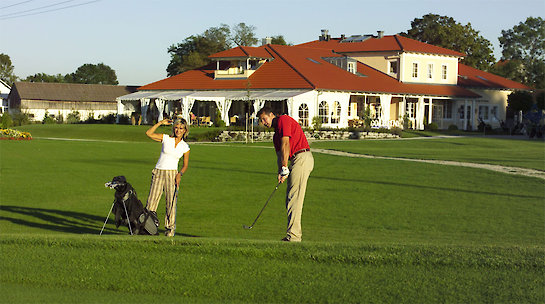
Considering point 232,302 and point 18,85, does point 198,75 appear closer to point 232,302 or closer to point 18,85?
point 18,85

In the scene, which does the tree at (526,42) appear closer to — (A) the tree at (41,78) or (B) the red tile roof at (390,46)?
(B) the red tile roof at (390,46)

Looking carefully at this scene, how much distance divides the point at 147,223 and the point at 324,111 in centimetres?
4307

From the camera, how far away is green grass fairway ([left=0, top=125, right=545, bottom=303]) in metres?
7.59

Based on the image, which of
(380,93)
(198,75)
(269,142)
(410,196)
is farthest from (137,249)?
(198,75)

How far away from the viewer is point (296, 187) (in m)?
10.2

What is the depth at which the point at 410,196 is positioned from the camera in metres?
18.2

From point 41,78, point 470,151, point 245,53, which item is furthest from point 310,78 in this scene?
point 41,78

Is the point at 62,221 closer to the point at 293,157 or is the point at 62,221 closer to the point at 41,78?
the point at 293,157

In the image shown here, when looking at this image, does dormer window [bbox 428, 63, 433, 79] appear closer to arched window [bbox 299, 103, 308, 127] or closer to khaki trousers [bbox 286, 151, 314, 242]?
arched window [bbox 299, 103, 308, 127]

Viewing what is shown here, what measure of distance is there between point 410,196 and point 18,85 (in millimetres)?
76720

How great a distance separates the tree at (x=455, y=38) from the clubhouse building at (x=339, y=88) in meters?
16.7

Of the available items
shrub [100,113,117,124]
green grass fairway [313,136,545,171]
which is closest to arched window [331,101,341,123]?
green grass fairway [313,136,545,171]

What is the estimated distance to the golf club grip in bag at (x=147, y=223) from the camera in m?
11.3

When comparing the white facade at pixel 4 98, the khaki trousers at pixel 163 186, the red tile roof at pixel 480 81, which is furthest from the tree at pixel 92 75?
the khaki trousers at pixel 163 186
